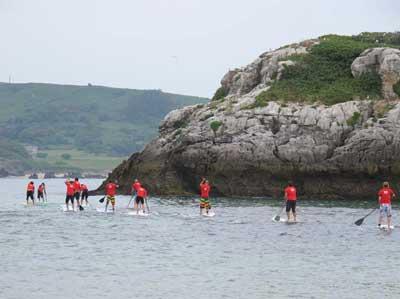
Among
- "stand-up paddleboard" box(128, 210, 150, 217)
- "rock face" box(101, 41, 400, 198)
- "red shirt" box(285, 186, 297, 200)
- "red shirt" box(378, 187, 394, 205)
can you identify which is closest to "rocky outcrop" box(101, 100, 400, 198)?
"rock face" box(101, 41, 400, 198)

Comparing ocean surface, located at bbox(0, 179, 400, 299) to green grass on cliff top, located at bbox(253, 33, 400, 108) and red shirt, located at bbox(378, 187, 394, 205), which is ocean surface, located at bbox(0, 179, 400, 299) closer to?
red shirt, located at bbox(378, 187, 394, 205)

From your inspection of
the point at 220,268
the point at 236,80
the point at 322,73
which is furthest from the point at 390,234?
the point at 236,80

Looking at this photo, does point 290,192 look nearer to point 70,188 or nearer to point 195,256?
point 195,256

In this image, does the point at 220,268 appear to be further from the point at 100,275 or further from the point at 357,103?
the point at 357,103

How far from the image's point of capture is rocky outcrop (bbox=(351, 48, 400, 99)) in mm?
79125

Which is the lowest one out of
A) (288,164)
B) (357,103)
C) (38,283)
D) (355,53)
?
(38,283)

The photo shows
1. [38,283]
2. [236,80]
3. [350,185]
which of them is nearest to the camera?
[38,283]

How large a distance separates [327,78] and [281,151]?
567 inches

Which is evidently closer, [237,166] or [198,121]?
[237,166]

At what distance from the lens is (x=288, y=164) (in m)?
72.1

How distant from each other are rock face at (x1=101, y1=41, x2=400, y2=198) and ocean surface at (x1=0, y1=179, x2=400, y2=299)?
1594cm

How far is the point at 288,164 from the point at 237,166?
400 centimetres

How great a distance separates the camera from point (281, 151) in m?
72.5

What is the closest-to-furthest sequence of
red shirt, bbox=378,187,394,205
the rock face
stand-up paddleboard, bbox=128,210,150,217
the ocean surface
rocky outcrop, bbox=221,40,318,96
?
the ocean surface
red shirt, bbox=378,187,394,205
stand-up paddleboard, bbox=128,210,150,217
the rock face
rocky outcrop, bbox=221,40,318,96
